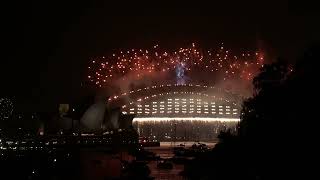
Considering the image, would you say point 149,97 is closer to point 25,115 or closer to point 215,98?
point 215,98

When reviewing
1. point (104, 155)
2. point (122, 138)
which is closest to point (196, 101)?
point (122, 138)

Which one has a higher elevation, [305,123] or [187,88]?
[187,88]

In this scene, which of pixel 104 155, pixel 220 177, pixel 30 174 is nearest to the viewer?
pixel 220 177

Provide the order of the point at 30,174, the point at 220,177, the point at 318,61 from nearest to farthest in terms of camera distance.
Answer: the point at 318,61 < the point at 220,177 < the point at 30,174

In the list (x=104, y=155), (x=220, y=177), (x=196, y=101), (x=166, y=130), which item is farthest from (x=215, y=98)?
(x=220, y=177)

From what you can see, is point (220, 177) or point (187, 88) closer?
point (220, 177)

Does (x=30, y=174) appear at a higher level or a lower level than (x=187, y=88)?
lower

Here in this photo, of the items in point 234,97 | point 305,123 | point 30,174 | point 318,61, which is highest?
point 234,97

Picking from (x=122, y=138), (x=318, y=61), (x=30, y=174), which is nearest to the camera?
(x=318, y=61)

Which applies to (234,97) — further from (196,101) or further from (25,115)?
(25,115)
